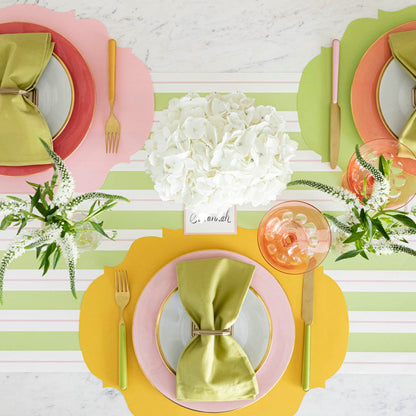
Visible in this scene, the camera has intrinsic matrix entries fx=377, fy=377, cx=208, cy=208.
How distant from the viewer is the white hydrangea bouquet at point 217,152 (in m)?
0.70

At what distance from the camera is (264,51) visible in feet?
3.51

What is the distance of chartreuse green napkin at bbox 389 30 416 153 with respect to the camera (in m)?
0.99

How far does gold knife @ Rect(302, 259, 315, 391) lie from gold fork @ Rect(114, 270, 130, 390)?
491mm

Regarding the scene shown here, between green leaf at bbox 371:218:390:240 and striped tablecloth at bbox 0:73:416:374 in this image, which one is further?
striped tablecloth at bbox 0:73:416:374

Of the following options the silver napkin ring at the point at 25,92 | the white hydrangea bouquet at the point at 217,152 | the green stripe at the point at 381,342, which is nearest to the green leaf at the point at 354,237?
the white hydrangea bouquet at the point at 217,152

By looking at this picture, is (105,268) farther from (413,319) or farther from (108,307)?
(413,319)

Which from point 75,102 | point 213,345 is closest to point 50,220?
point 75,102

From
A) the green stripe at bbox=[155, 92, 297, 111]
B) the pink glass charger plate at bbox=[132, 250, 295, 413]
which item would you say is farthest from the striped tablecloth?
the pink glass charger plate at bbox=[132, 250, 295, 413]

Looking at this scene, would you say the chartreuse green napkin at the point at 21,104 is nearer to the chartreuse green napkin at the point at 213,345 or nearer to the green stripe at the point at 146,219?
the green stripe at the point at 146,219

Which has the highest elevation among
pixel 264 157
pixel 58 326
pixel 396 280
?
pixel 264 157

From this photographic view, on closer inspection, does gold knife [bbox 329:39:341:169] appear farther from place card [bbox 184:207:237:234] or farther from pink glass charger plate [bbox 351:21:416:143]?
place card [bbox 184:207:237:234]

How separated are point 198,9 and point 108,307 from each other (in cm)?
88

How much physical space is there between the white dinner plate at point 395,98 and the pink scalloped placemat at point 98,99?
0.63 metres

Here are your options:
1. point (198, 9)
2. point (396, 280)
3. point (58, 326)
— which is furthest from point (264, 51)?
point (58, 326)
